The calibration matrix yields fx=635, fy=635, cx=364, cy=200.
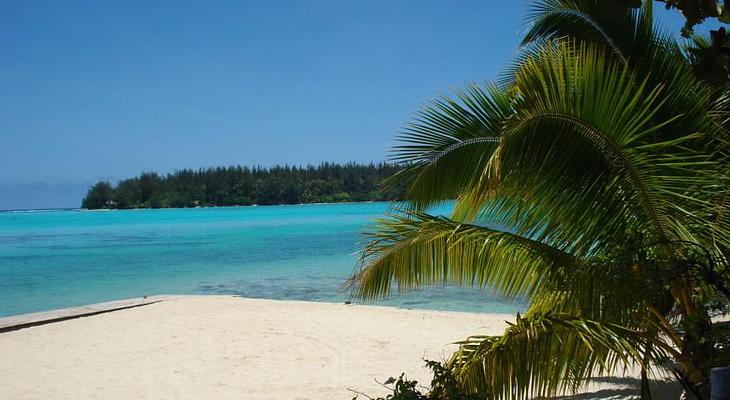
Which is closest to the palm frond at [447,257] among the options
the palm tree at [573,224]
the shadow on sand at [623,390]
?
the palm tree at [573,224]

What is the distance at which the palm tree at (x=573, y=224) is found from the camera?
3389 mm

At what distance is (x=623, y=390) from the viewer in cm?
624

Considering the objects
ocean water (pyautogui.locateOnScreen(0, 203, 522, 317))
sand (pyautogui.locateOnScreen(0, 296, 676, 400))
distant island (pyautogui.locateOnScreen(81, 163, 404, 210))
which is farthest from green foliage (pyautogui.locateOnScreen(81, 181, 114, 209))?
sand (pyautogui.locateOnScreen(0, 296, 676, 400))

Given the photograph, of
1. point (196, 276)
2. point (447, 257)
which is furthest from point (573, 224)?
point (196, 276)

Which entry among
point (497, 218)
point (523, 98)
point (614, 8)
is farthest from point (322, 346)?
point (614, 8)

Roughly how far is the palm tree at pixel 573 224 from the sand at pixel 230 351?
2.88m

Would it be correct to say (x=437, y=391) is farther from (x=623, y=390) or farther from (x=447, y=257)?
(x=623, y=390)

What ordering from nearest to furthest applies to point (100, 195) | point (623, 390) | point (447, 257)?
1. point (447, 257)
2. point (623, 390)
3. point (100, 195)

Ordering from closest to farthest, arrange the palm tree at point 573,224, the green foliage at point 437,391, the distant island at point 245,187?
the green foliage at point 437,391 < the palm tree at point 573,224 < the distant island at point 245,187

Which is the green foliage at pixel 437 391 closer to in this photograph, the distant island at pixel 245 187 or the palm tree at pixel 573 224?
the palm tree at pixel 573 224

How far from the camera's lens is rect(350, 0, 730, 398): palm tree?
3389mm

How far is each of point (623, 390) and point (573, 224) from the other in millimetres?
3369

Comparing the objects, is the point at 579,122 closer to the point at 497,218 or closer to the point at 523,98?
the point at 523,98

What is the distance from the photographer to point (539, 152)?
356 centimetres
